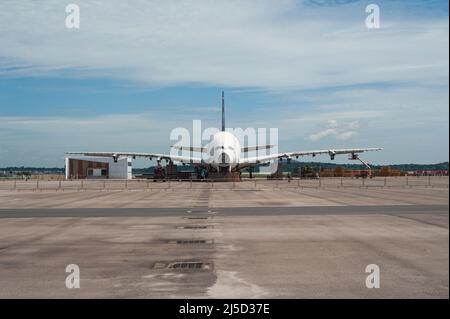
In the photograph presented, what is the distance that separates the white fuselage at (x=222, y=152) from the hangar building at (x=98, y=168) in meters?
47.5

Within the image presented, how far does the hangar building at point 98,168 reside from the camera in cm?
11519

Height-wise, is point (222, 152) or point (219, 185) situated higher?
point (222, 152)

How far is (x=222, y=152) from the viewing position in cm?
6662

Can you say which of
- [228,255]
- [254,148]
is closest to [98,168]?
[254,148]

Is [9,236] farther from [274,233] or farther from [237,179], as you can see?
[237,179]

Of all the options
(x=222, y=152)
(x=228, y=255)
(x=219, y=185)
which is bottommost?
(x=228, y=255)

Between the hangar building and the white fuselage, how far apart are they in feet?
156

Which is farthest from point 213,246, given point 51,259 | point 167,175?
point 167,175

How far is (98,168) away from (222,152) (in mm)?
62679

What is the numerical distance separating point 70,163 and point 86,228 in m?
102

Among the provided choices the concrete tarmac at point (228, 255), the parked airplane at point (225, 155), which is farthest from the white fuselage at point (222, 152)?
the concrete tarmac at point (228, 255)

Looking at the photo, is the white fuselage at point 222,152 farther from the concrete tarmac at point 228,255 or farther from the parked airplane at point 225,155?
the concrete tarmac at point 228,255

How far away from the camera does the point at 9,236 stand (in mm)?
17797

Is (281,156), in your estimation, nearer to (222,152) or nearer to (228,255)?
(222,152)
